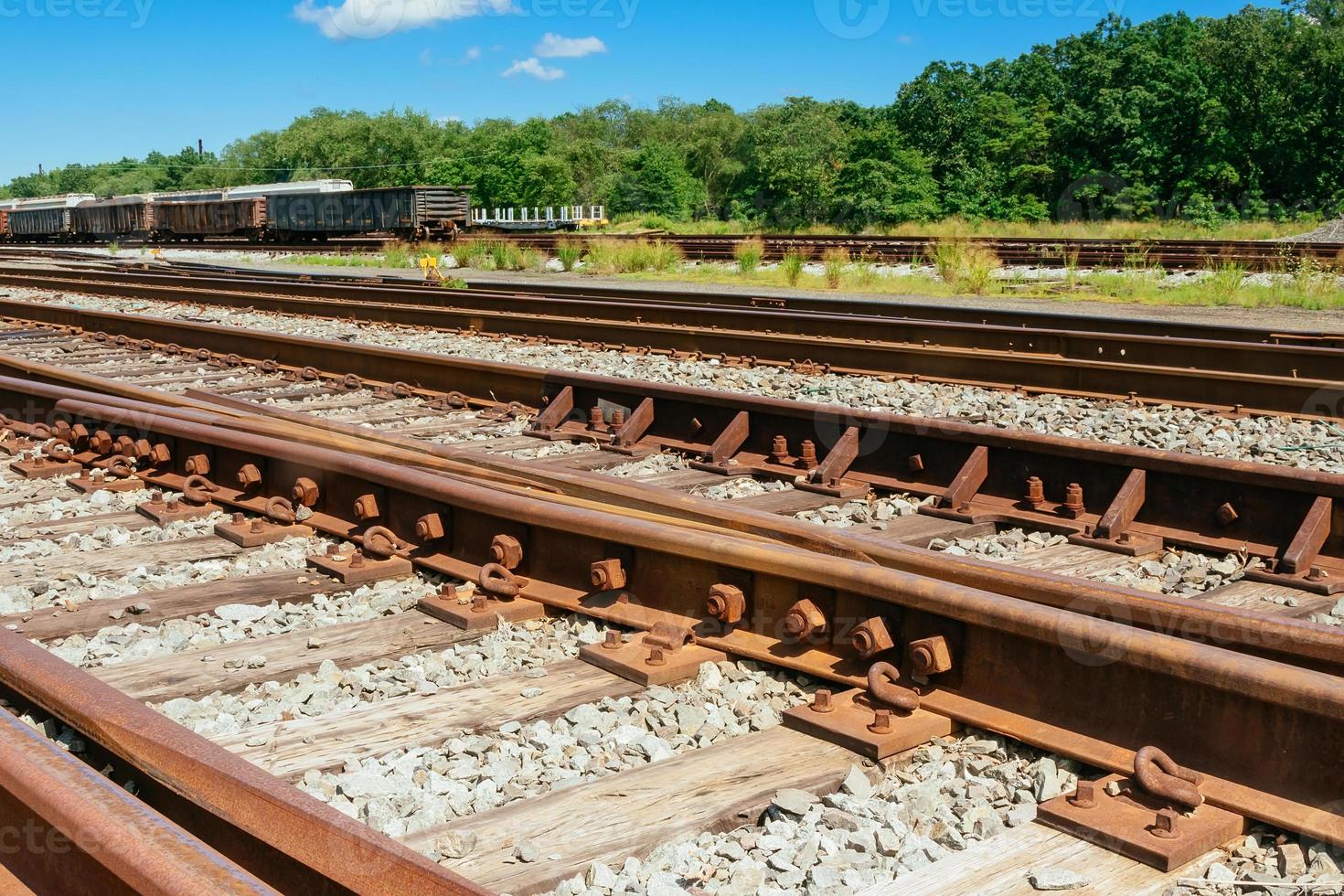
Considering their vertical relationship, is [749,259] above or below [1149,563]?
above

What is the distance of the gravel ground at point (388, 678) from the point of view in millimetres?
3502

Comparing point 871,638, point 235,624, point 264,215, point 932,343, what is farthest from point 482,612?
point 264,215

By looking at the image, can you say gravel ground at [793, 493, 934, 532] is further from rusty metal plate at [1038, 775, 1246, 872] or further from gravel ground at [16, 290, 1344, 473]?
rusty metal plate at [1038, 775, 1246, 872]

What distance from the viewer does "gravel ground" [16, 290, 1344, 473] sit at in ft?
23.3

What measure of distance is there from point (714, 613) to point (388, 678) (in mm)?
984

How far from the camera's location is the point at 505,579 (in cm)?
439

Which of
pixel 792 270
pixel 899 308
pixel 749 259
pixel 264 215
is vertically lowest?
pixel 899 308

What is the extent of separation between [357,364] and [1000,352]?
17.4 ft

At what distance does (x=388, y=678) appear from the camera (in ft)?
12.3

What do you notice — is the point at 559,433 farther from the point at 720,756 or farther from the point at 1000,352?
the point at 720,756

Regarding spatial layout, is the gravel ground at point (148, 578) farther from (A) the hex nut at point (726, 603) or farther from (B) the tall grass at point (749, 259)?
(B) the tall grass at point (749, 259)

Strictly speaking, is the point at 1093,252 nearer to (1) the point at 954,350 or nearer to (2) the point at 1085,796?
(1) the point at 954,350

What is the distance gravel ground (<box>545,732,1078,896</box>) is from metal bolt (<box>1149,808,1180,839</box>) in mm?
279

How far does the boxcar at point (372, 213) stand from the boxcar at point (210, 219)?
2.30 feet
